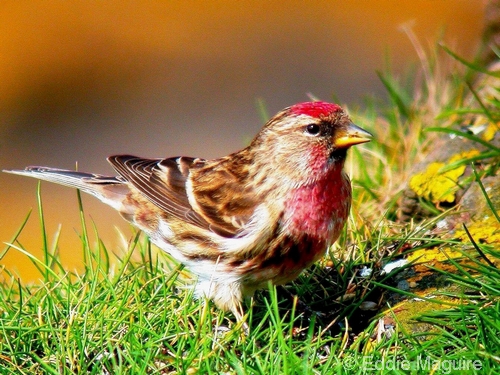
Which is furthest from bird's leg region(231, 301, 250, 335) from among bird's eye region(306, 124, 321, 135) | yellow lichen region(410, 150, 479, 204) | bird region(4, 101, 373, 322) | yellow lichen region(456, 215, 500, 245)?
yellow lichen region(410, 150, 479, 204)

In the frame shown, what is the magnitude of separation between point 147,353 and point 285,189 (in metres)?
0.98

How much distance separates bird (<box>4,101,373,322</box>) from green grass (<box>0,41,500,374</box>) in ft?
0.41

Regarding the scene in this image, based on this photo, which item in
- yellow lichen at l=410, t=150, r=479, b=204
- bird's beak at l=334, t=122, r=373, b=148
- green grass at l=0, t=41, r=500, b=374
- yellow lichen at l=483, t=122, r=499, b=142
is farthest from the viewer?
yellow lichen at l=483, t=122, r=499, b=142

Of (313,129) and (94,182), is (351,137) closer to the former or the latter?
(313,129)

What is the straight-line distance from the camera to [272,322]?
11.3 ft

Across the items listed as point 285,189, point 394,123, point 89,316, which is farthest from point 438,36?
point 89,316

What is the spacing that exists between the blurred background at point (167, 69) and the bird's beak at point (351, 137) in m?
4.54

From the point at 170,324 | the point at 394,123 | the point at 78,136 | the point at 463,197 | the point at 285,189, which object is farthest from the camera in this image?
the point at 78,136

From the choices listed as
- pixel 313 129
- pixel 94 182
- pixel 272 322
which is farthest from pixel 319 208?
pixel 94 182

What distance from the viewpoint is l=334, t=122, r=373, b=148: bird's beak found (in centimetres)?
343

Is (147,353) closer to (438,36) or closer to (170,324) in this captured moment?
(170,324)

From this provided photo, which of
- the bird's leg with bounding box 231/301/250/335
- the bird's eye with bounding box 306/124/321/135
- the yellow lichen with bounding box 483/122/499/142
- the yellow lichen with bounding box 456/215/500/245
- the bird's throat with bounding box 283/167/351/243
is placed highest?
the bird's eye with bounding box 306/124/321/135

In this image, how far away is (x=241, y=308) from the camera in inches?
138

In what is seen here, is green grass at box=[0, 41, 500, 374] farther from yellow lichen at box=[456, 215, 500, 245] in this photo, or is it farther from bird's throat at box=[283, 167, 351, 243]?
bird's throat at box=[283, 167, 351, 243]
